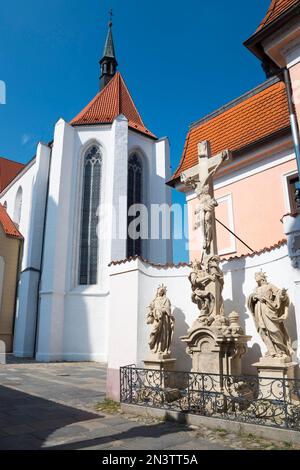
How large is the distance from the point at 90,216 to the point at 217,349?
54.3ft

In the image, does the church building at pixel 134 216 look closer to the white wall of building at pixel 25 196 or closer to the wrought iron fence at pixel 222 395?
the white wall of building at pixel 25 196

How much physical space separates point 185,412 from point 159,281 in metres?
3.40

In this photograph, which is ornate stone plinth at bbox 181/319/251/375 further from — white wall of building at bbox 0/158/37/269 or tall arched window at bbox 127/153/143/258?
white wall of building at bbox 0/158/37/269

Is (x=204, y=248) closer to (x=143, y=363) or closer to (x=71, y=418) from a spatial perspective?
(x=143, y=363)

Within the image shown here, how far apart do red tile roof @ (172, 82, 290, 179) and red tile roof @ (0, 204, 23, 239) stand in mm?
15591

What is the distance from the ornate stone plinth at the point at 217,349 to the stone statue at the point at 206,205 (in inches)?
65.2

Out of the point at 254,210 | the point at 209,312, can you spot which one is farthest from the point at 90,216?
the point at 209,312

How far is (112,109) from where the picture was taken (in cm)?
2609

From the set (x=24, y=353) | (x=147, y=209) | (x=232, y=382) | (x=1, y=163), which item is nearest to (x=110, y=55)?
(x=1, y=163)

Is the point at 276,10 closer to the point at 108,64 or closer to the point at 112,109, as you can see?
the point at 112,109

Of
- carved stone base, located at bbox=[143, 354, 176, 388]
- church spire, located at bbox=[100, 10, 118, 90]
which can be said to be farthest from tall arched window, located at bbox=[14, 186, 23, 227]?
carved stone base, located at bbox=[143, 354, 176, 388]

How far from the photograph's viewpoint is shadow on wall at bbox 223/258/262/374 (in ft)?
24.7

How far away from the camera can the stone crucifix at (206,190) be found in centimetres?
785
